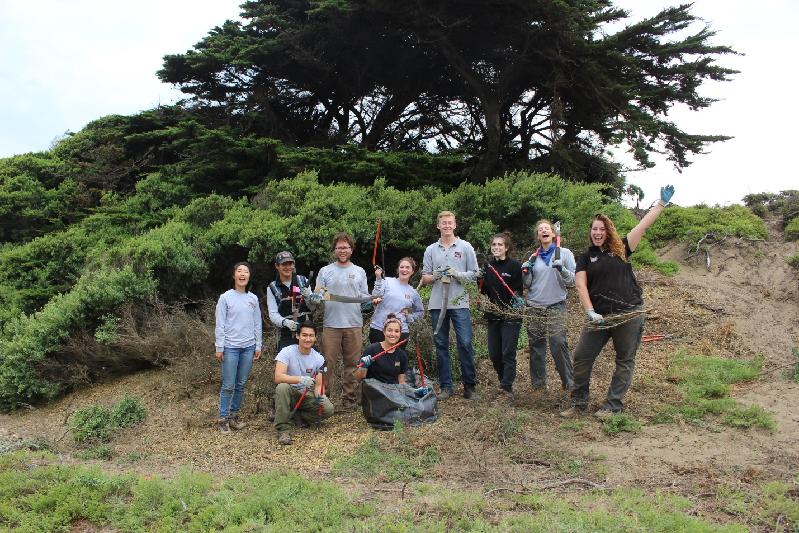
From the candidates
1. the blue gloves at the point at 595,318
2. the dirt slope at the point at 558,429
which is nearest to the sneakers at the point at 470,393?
the dirt slope at the point at 558,429

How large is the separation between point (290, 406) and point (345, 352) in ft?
3.04

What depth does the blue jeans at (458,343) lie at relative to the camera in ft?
21.4

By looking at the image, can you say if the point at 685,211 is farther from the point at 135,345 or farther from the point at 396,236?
the point at 135,345

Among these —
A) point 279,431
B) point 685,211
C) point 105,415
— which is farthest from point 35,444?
point 685,211

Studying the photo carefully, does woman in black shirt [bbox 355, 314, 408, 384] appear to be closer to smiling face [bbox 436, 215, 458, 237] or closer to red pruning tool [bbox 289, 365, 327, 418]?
red pruning tool [bbox 289, 365, 327, 418]

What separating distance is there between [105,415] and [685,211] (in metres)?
10.3

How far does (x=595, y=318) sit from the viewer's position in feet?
18.1

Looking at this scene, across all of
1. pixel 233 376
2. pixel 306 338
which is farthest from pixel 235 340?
pixel 306 338

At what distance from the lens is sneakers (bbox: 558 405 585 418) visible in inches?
235

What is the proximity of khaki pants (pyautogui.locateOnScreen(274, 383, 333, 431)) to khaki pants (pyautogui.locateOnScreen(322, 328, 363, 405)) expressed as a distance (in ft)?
1.19

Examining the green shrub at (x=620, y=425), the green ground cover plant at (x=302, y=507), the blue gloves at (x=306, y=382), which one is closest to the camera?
the green ground cover plant at (x=302, y=507)

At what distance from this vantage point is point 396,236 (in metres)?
9.04

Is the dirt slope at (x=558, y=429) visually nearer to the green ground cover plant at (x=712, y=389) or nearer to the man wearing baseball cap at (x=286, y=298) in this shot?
the green ground cover plant at (x=712, y=389)

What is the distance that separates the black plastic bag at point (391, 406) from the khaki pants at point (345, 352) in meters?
0.69
